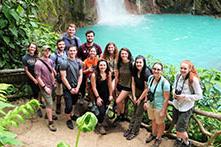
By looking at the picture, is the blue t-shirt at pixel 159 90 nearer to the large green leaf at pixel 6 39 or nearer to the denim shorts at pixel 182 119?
the denim shorts at pixel 182 119

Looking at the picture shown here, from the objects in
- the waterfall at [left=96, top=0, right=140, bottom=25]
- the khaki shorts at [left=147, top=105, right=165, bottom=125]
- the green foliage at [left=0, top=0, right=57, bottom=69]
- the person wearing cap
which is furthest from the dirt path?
the waterfall at [left=96, top=0, right=140, bottom=25]

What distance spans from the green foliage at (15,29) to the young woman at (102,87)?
1.80 metres

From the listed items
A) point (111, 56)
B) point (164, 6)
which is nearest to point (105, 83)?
point (111, 56)

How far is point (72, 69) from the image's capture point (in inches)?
226

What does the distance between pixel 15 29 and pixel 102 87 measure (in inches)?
78.5

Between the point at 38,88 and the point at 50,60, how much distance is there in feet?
2.12

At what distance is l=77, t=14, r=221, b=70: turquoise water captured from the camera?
47.7 ft

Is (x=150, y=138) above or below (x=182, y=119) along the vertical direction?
below

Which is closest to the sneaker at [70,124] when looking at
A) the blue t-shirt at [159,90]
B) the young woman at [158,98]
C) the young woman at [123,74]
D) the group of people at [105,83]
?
the group of people at [105,83]

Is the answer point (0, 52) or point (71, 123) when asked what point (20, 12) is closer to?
point (0, 52)

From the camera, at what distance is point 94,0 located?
20891mm

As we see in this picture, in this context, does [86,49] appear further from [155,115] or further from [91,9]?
[91,9]

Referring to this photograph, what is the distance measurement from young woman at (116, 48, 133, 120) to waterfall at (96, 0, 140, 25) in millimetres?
14447

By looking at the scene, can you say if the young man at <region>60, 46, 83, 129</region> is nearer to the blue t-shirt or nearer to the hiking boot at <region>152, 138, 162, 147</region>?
the blue t-shirt
